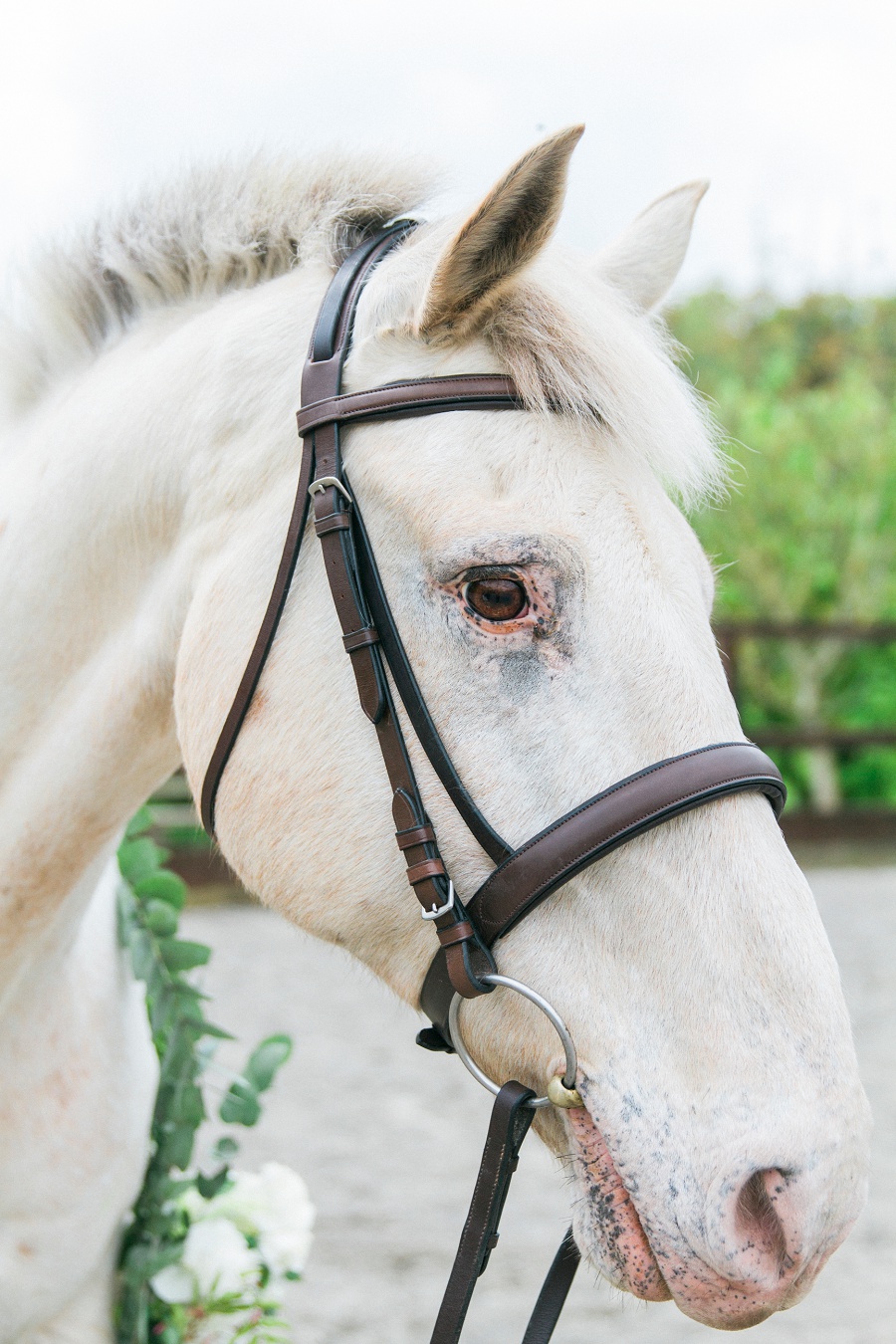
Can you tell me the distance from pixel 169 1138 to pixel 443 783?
977mm

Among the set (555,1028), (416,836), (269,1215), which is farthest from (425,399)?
(269,1215)

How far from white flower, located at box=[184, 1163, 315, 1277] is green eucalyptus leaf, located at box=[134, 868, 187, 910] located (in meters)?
0.56

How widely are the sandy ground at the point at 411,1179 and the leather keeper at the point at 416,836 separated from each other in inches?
16.0

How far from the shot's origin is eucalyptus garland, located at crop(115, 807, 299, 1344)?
5.55 ft

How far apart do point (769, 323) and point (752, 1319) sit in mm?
19909

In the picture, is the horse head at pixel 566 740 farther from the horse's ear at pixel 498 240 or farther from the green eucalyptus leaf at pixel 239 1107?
the green eucalyptus leaf at pixel 239 1107

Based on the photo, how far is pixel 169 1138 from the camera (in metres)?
1.74

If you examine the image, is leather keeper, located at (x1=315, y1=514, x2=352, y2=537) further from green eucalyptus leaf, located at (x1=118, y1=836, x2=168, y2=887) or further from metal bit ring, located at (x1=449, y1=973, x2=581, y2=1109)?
green eucalyptus leaf, located at (x1=118, y1=836, x2=168, y2=887)

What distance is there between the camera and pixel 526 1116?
46.6 inches

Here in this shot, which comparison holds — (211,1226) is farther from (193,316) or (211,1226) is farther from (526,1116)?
(193,316)

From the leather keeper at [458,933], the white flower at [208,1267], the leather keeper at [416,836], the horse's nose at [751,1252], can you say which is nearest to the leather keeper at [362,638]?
the leather keeper at [416,836]

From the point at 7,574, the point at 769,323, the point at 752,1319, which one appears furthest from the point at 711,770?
the point at 769,323

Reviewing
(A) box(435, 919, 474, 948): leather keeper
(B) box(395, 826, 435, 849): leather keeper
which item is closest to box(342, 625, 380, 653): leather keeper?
(B) box(395, 826, 435, 849): leather keeper

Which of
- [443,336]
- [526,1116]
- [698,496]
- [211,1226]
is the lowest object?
A: [211,1226]
